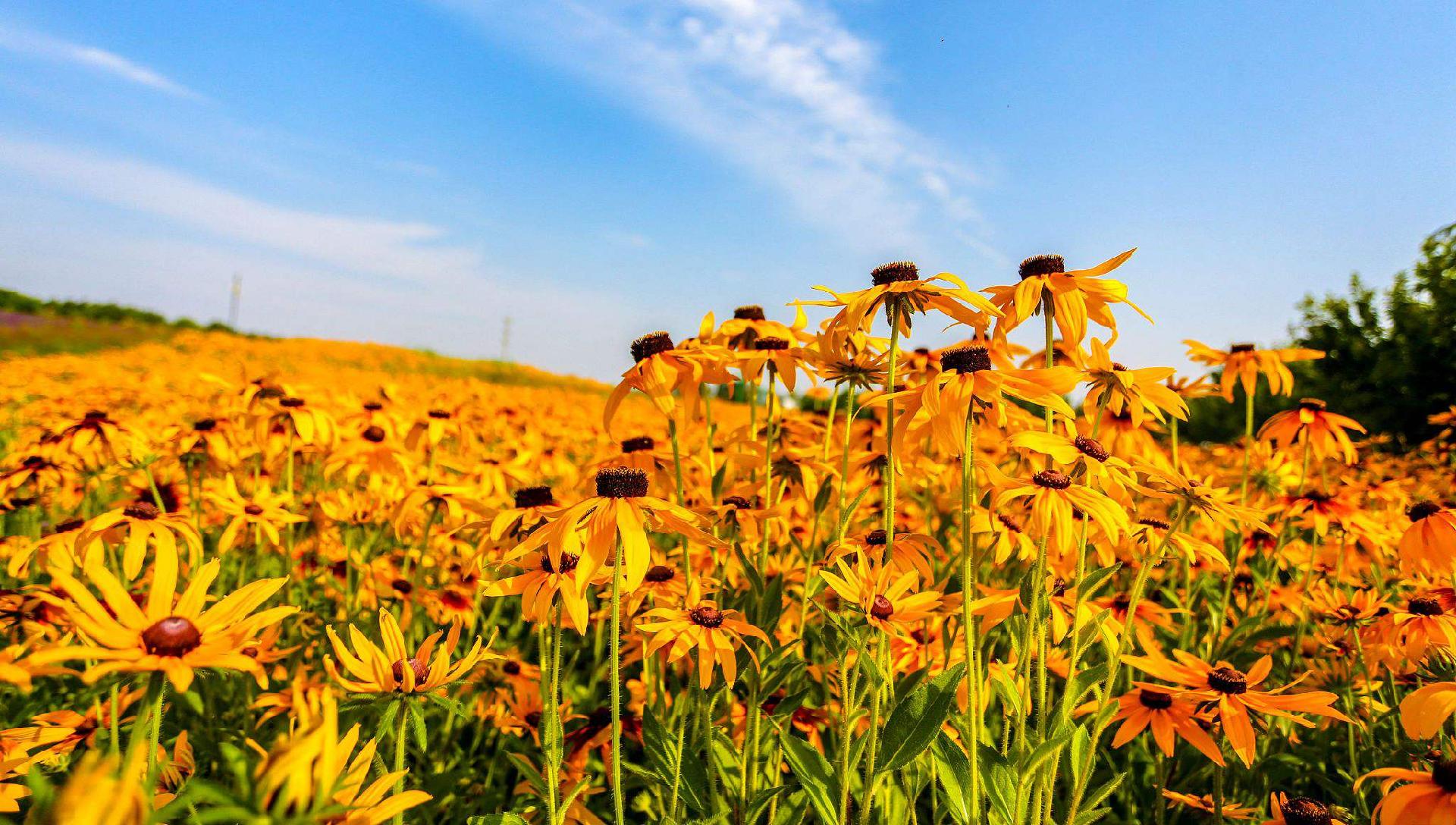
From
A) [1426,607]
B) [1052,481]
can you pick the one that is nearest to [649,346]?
[1052,481]

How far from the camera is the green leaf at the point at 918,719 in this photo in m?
1.51

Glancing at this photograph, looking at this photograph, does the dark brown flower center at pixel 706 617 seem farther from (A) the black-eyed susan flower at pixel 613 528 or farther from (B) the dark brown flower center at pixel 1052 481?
(B) the dark brown flower center at pixel 1052 481

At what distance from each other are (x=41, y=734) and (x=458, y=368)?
25.1 metres

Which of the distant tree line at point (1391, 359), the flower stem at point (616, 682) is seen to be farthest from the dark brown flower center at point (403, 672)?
the distant tree line at point (1391, 359)

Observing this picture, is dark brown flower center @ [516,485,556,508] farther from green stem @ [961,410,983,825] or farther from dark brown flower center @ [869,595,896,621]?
green stem @ [961,410,983,825]

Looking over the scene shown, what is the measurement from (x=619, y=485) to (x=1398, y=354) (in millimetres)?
18803

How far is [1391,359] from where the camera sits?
48.7 feet

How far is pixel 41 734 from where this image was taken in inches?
64.4

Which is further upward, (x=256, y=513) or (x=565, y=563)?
(x=565, y=563)

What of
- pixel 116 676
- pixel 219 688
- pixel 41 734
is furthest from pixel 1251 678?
→ pixel 219 688

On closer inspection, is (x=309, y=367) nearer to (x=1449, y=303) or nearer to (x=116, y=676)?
(x=116, y=676)

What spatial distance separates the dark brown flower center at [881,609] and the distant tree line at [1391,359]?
15609 millimetres

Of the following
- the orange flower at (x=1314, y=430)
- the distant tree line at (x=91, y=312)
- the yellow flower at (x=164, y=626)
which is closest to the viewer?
the yellow flower at (x=164, y=626)

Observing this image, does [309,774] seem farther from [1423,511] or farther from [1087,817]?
[1423,511]
